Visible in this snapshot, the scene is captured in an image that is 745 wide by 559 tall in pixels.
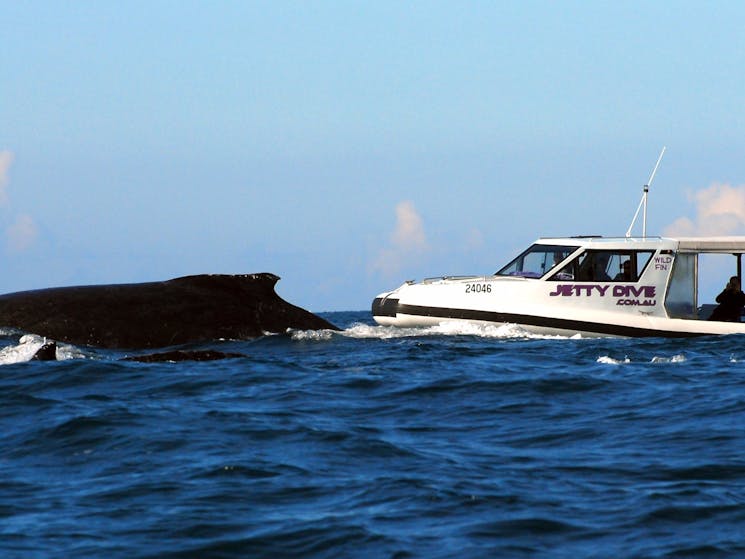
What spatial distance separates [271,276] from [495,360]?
513cm

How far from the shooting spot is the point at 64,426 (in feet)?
39.3

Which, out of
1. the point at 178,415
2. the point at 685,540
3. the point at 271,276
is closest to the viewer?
the point at 685,540

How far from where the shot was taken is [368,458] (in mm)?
10562

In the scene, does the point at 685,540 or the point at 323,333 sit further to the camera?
the point at 323,333

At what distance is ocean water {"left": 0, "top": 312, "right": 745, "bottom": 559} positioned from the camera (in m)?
7.97

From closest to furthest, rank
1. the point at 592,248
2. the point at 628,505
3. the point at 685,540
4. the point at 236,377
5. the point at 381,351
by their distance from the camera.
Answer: the point at 685,540 → the point at 628,505 → the point at 236,377 → the point at 381,351 → the point at 592,248

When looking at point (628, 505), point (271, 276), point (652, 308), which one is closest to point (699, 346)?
point (652, 308)

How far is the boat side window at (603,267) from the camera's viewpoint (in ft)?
86.4

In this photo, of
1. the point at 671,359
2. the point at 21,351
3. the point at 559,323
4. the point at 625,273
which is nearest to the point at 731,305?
the point at 625,273

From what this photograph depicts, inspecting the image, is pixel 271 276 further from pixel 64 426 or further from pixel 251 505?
pixel 251 505

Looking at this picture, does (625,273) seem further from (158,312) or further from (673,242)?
(158,312)

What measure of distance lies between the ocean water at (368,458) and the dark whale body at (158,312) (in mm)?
1989

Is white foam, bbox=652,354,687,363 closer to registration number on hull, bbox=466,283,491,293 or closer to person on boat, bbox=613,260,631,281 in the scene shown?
person on boat, bbox=613,260,631,281

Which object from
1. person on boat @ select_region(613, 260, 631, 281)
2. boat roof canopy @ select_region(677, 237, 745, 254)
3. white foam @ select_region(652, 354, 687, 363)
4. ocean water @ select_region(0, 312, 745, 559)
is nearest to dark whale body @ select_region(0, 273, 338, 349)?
ocean water @ select_region(0, 312, 745, 559)
